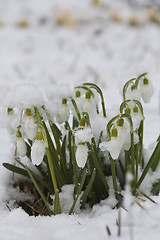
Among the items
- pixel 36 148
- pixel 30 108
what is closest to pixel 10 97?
pixel 30 108

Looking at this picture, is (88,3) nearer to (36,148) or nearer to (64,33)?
(64,33)

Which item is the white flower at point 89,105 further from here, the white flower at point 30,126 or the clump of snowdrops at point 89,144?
the white flower at point 30,126

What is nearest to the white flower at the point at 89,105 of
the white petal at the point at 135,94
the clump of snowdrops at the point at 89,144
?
the clump of snowdrops at the point at 89,144

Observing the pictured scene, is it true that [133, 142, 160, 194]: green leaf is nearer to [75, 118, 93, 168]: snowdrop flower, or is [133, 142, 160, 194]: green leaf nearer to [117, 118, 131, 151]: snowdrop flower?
[117, 118, 131, 151]: snowdrop flower

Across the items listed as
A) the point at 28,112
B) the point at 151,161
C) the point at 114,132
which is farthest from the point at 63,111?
the point at 151,161

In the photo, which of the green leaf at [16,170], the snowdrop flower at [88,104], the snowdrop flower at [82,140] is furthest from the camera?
the green leaf at [16,170]

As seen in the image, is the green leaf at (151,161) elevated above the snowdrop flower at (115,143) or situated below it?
below

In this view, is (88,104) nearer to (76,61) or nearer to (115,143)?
(115,143)
